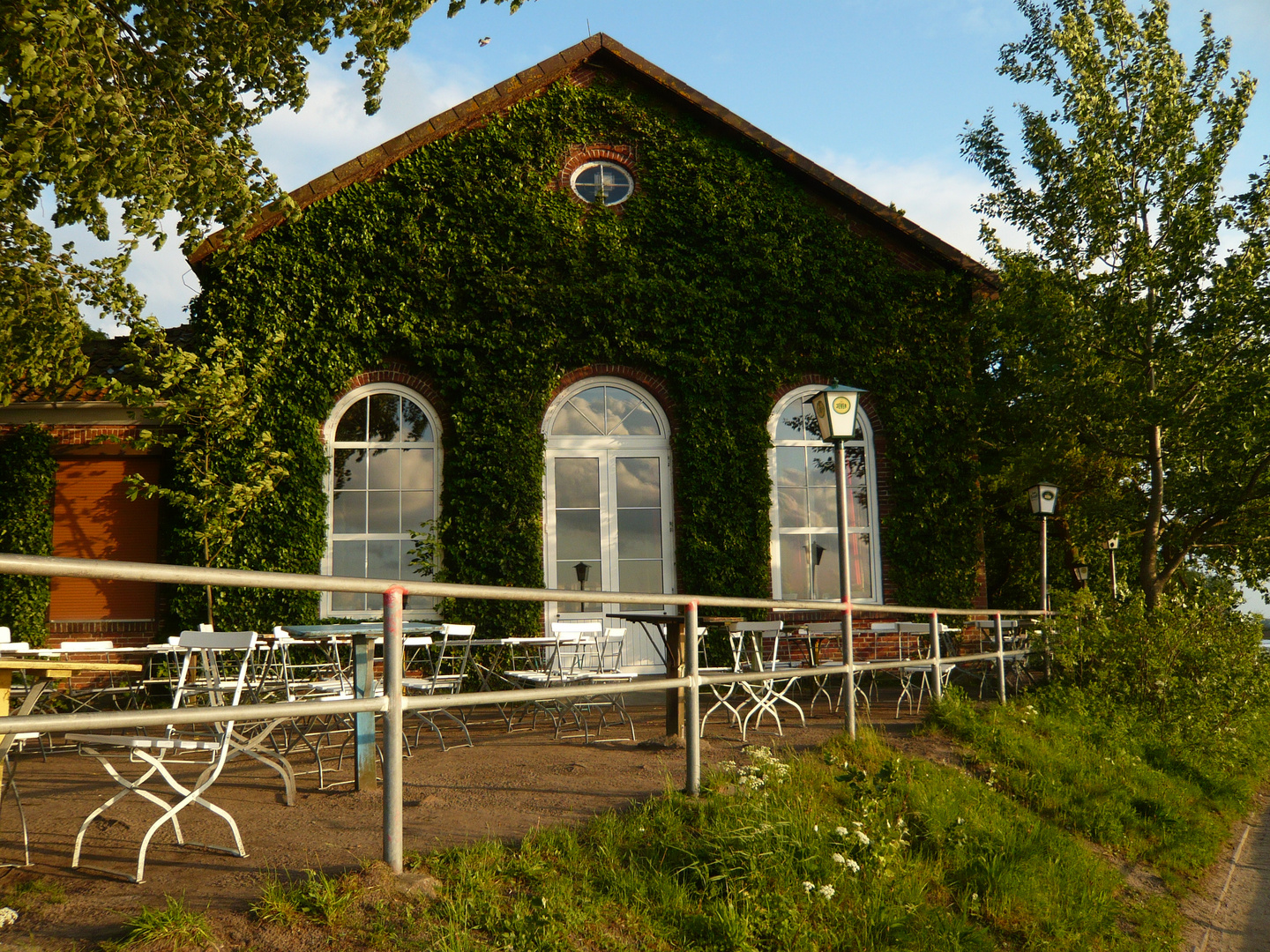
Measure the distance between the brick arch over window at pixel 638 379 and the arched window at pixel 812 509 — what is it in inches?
45.0

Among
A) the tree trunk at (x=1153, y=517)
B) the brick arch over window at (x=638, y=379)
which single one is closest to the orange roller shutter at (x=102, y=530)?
the brick arch over window at (x=638, y=379)

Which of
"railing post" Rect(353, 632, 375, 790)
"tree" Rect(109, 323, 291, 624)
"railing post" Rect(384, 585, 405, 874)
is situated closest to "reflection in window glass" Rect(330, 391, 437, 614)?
"tree" Rect(109, 323, 291, 624)

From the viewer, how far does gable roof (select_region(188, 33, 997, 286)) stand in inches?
457

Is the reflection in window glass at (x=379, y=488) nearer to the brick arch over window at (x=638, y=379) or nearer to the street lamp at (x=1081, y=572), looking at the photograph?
the brick arch over window at (x=638, y=379)

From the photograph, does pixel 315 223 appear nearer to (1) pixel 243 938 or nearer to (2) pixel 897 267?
(2) pixel 897 267

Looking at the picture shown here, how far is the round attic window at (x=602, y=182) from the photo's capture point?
39.3 ft

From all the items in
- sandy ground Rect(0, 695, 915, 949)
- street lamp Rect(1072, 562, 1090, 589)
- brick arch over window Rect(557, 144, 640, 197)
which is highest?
brick arch over window Rect(557, 144, 640, 197)

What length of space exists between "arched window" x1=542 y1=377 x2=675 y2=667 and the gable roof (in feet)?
10.9

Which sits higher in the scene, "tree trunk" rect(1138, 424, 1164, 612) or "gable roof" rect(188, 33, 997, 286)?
"gable roof" rect(188, 33, 997, 286)

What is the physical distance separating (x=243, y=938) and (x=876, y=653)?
9718 millimetres

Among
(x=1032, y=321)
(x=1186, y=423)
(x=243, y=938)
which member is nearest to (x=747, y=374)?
(x=1032, y=321)

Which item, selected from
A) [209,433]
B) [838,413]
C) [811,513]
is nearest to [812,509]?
[811,513]

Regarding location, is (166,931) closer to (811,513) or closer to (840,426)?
(840,426)

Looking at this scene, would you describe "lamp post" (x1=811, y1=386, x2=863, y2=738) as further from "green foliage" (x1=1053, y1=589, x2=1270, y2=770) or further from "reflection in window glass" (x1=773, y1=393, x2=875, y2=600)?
"reflection in window glass" (x1=773, y1=393, x2=875, y2=600)
